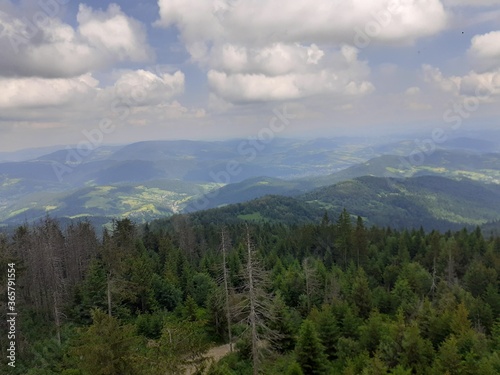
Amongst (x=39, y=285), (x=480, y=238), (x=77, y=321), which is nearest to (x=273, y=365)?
(x=77, y=321)

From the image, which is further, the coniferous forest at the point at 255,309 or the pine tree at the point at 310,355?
the pine tree at the point at 310,355

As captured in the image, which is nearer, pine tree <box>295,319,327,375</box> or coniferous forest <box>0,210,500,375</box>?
coniferous forest <box>0,210,500,375</box>

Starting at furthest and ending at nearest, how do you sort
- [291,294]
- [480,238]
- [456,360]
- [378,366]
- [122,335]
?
1. [480,238]
2. [291,294]
3. [456,360]
4. [378,366]
5. [122,335]

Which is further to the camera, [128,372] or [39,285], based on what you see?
[39,285]

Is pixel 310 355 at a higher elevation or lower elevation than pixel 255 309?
lower

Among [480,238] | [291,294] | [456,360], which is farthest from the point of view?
[480,238]

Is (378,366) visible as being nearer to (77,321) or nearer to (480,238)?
(77,321)

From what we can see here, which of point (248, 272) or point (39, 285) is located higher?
point (248, 272)

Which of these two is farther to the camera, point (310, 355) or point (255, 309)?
point (310, 355)
